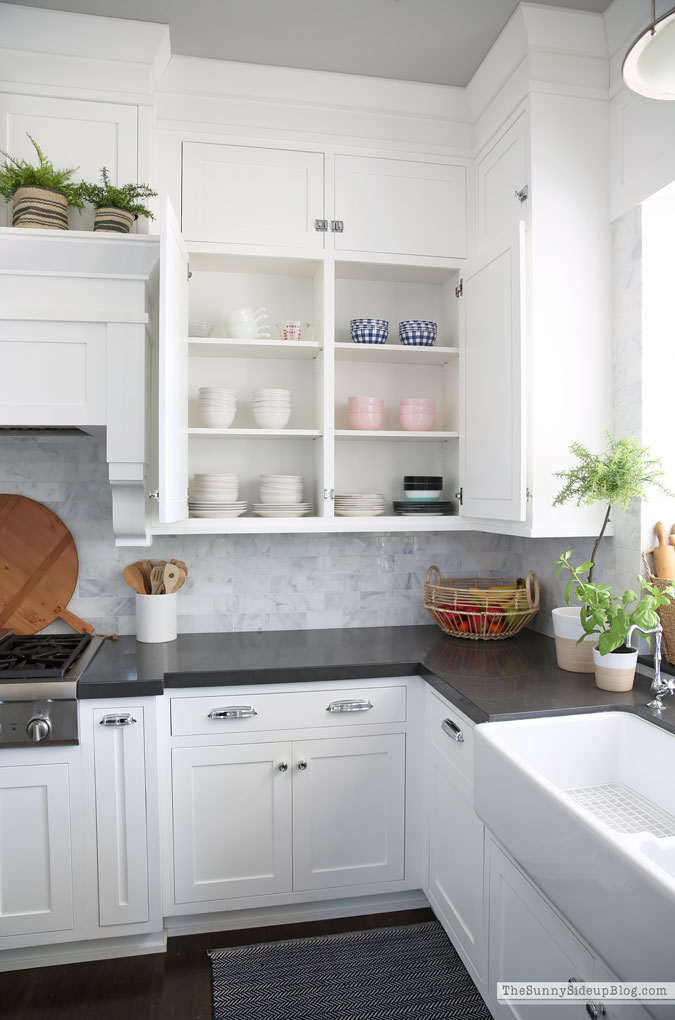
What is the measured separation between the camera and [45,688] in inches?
76.9

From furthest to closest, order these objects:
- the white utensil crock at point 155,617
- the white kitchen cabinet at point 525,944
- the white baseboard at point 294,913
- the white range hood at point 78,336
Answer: the white utensil crock at point 155,617 → the white baseboard at point 294,913 → the white range hood at point 78,336 → the white kitchen cabinet at point 525,944

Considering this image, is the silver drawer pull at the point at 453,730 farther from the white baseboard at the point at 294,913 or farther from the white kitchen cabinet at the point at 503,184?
the white kitchen cabinet at the point at 503,184

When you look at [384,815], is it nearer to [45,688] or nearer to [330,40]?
[45,688]

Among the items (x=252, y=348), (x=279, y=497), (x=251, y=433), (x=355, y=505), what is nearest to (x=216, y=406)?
(x=251, y=433)

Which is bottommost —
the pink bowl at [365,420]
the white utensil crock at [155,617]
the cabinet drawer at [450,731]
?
the cabinet drawer at [450,731]

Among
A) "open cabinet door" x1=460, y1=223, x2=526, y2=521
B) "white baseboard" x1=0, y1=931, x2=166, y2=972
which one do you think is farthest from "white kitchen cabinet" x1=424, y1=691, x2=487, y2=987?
"white baseboard" x1=0, y1=931, x2=166, y2=972

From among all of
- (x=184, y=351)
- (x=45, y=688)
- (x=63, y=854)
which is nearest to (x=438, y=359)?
(x=184, y=351)

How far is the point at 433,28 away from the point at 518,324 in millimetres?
1012

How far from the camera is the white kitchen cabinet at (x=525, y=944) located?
130 centimetres

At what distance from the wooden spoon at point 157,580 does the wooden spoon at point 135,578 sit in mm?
36

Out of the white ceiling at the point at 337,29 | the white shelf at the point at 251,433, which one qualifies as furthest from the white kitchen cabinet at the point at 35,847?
the white ceiling at the point at 337,29

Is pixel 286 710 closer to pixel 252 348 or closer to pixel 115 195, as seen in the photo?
pixel 252 348

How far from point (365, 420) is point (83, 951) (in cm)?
196

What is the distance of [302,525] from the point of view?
2.41 meters
